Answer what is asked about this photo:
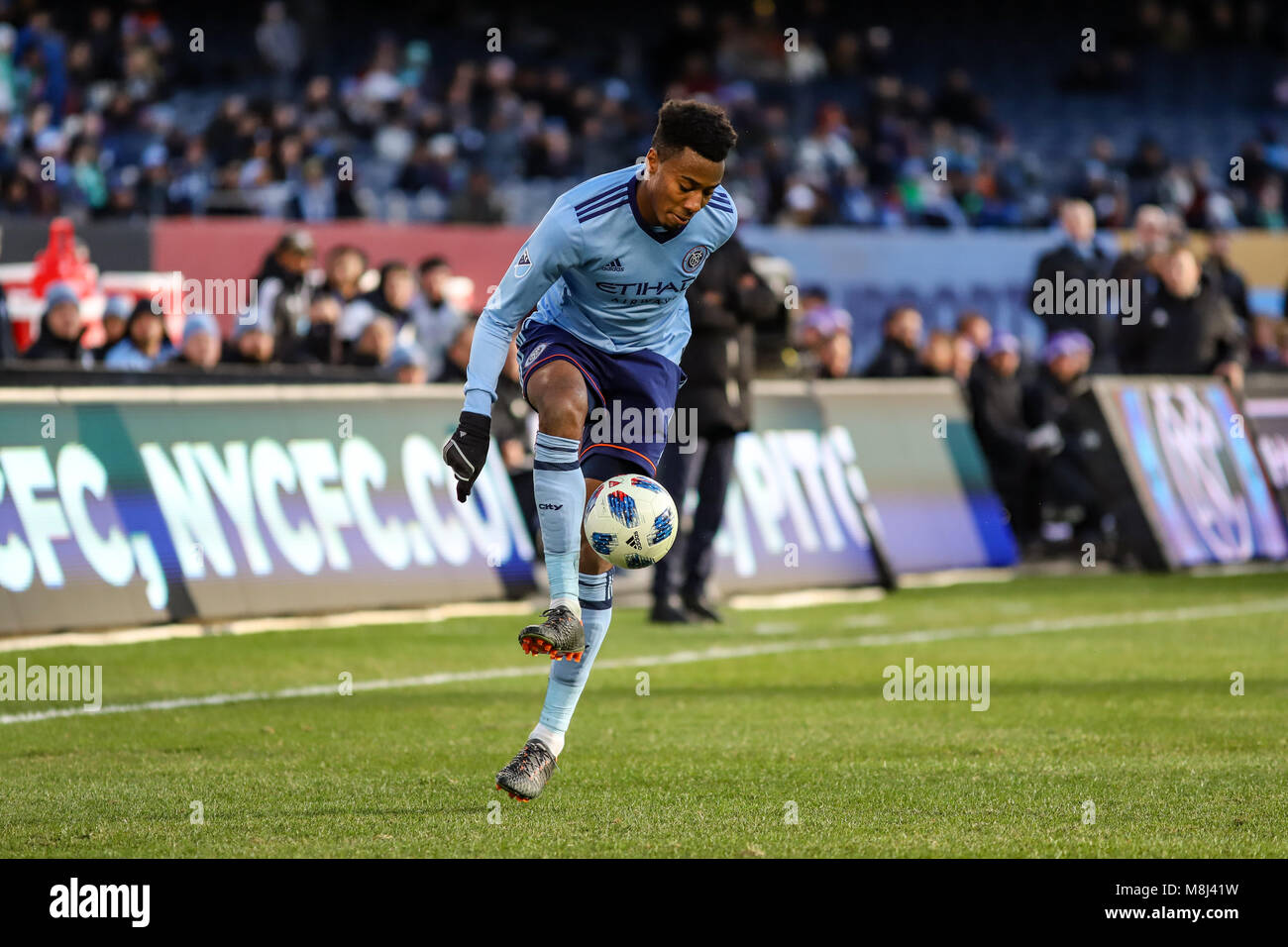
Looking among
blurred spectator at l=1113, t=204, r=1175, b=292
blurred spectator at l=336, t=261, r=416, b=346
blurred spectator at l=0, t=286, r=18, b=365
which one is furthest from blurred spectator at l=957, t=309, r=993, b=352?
blurred spectator at l=0, t=286, r=18, b=365

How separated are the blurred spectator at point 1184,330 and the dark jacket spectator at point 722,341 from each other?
243 inches

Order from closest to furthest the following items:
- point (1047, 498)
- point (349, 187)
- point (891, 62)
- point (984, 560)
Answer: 1. point (984, 560)
2. point (1047, 498)
3. point (349, 187)
4. point (891, 62)

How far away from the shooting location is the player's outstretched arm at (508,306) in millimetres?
6598

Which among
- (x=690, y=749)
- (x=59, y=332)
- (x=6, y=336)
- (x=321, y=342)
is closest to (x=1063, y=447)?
(x=321, y=342)

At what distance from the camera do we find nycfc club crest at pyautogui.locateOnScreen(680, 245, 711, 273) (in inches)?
276

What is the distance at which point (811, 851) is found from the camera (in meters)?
5.53

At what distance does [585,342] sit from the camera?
7074 millimetres

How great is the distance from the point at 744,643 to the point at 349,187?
1180cm

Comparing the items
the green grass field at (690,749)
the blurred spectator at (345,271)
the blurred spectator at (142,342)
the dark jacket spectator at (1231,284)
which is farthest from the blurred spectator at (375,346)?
the dark jacket spectator at (1231,284)

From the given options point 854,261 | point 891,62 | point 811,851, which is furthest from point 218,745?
point 891,62

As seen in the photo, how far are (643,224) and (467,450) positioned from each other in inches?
40.4

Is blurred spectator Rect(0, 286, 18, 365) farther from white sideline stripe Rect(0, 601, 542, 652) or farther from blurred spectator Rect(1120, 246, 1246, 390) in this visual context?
blurred spectator Rect(1120, 246, 1246, 390)

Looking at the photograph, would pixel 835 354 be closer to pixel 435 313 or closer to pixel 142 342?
pixel 435 313
